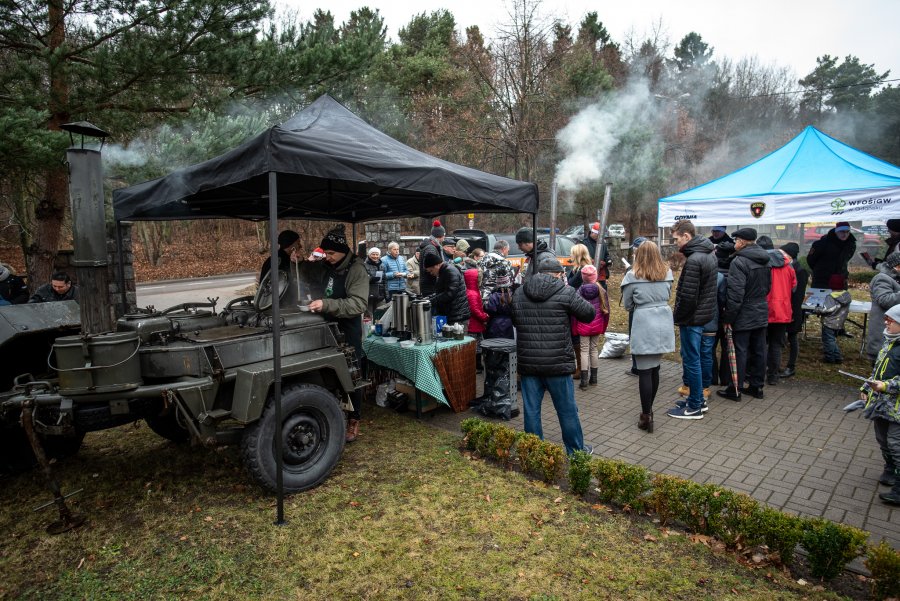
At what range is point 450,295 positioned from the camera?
5.80 meters

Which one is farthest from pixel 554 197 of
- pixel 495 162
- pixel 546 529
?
pixel 495 162

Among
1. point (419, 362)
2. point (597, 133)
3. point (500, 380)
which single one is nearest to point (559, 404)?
point (500, 380)

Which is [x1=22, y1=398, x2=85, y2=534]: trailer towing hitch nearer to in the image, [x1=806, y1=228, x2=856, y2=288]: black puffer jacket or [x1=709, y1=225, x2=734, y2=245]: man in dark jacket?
[x1=709, y1=225, x2=734, y2=245]: man in dark jacket

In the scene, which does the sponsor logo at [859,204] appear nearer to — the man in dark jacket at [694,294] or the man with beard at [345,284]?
the man in dark jacket at [694,294]

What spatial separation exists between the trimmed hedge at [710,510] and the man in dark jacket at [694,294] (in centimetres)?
186

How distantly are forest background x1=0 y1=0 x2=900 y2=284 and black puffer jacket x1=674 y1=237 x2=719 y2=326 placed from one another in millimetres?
6321

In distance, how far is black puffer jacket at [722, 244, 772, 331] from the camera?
5.66 meters

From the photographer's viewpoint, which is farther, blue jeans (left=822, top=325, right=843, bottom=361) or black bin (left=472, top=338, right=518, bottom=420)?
blue jeans (left=822, top=325, right=843, bottom=361)

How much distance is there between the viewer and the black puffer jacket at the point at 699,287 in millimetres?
4984

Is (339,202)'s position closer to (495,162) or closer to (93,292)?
(93,292)

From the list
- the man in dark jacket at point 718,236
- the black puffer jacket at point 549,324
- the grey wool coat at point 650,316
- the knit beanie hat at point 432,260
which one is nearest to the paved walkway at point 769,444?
the grey wool coat at point 650,316

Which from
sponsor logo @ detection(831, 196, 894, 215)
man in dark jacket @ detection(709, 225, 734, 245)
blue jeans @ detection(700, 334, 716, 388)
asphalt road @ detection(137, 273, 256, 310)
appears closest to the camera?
blue jeans @ detection(700, 334, 716, 388)

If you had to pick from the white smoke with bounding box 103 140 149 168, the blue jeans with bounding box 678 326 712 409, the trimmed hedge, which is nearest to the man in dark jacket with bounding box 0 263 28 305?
the white smoke with bounding box 103 140 149 168

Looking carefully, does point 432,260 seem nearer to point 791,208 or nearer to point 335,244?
point 335,244
